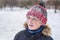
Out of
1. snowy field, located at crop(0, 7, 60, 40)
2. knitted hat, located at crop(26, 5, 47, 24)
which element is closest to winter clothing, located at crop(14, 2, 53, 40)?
knitted hat, located at crop(26, 5, 47, 24)

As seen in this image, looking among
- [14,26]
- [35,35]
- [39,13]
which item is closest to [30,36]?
[35,35]

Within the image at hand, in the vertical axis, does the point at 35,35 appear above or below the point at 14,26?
above

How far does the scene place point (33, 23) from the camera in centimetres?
252

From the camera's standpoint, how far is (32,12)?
2.58 metres

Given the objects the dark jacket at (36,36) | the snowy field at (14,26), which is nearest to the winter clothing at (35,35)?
the dark jacket at (36,36)

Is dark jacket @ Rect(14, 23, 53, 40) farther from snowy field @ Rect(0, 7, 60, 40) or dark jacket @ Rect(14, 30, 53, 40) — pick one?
snowy field @ Rect(0, 7, 60, 40)

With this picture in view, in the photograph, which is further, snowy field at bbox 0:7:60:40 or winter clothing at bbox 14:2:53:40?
snowy field at bbox 0:7:60:40

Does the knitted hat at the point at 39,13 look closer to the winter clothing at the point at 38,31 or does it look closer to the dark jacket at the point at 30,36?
the winter clothing at the point at 38,31

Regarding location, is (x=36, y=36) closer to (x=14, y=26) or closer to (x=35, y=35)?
(x=35, y=35)

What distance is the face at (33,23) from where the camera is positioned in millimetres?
2508

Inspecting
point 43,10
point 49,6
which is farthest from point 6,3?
point 43,10

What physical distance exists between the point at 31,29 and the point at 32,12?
6.7 inches

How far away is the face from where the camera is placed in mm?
2508

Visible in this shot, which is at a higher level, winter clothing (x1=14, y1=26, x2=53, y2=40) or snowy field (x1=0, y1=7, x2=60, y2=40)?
winter clothing (x1=14, y1=26, x2=53, y2=40)
